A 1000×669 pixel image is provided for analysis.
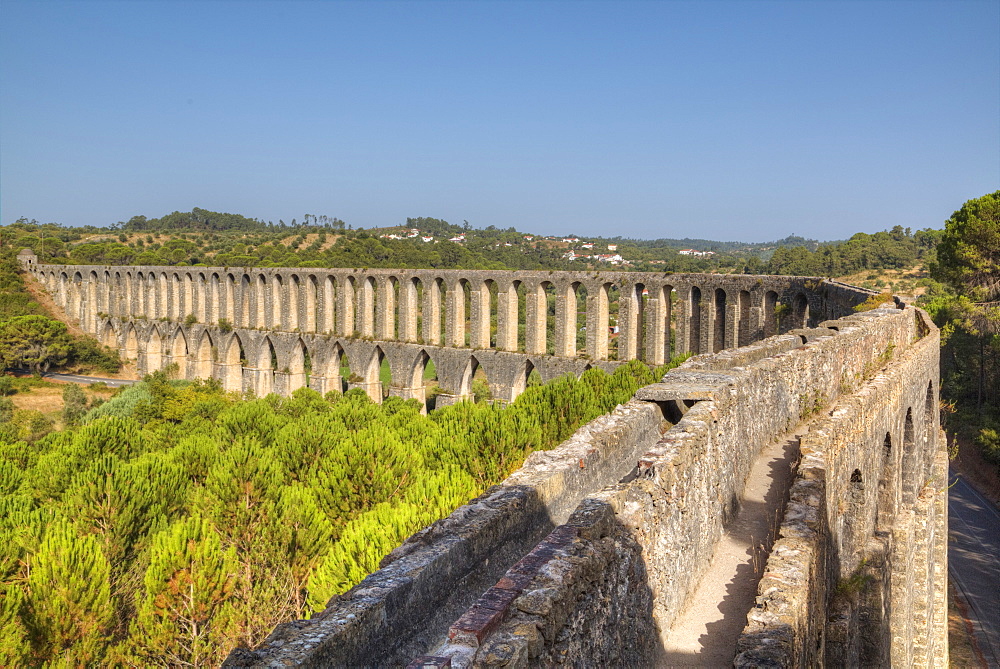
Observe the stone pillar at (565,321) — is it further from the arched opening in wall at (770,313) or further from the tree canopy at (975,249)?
the tree canopy at (975,249)

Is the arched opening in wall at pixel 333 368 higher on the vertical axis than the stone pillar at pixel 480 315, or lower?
lower

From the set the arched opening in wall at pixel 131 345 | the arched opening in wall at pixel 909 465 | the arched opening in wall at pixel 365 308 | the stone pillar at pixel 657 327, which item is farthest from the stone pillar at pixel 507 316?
the arched opening in wall at pixel 131 345

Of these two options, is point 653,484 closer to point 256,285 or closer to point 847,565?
point 847,565

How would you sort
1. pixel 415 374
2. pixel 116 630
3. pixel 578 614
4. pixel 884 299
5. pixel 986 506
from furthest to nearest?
pixel 415 374 → pixel 986 506 → pixel 884 299 → pixel 116 630 → pixel 578 614

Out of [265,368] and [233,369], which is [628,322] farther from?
[233,369]

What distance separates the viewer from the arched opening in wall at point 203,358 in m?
41.4

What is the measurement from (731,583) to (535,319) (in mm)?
20442

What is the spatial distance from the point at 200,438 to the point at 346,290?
63.7ft

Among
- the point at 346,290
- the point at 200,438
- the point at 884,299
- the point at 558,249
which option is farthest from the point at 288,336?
the point at 558,249

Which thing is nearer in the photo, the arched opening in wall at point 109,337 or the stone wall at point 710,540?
the stone wall at point 710,540

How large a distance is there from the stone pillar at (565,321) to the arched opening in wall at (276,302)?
16.9 m

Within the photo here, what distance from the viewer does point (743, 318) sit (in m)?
21.7

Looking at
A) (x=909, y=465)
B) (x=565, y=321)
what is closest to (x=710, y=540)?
(x=909, y=465)

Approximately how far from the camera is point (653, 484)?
4605 millimetres
